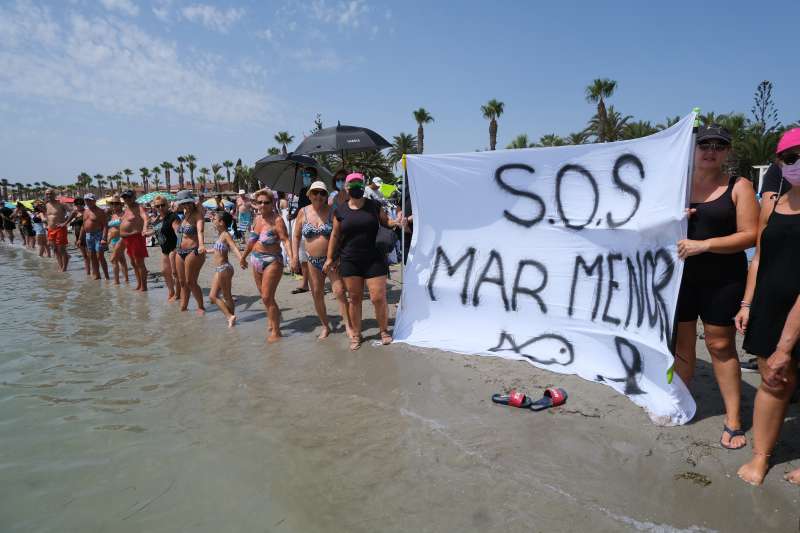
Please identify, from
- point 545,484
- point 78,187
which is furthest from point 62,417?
point 78,187

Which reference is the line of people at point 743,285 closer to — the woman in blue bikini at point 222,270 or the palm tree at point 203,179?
the woman in blue bikini at point 222,270

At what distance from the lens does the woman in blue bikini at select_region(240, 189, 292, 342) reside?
5594mm

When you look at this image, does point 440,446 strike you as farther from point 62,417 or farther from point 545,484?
point 62,417

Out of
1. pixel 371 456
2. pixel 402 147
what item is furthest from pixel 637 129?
pixel 371 456

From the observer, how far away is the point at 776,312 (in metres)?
2.50

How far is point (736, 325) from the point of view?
284 cm

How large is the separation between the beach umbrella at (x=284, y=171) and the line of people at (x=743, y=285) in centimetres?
683

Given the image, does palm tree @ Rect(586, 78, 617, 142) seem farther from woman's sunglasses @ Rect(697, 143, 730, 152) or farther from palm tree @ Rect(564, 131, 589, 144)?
woman's sunglasses @ Rect(697, 143, 730, 152)

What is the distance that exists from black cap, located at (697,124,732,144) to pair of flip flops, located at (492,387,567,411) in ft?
6.57

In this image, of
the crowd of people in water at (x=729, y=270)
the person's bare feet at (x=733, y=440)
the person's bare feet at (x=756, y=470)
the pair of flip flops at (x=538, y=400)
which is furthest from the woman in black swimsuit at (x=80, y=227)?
the person's bare feet at (x=756, y=470)

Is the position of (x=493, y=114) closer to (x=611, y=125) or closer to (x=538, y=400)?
(x=611, y=125)

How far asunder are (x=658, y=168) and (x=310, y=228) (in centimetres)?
351

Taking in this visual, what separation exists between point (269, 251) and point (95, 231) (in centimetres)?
726

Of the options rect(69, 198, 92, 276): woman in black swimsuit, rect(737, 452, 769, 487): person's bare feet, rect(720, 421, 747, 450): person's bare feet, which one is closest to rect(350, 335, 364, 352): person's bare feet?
rect(720, 421, 747, 450): person's bare feet
